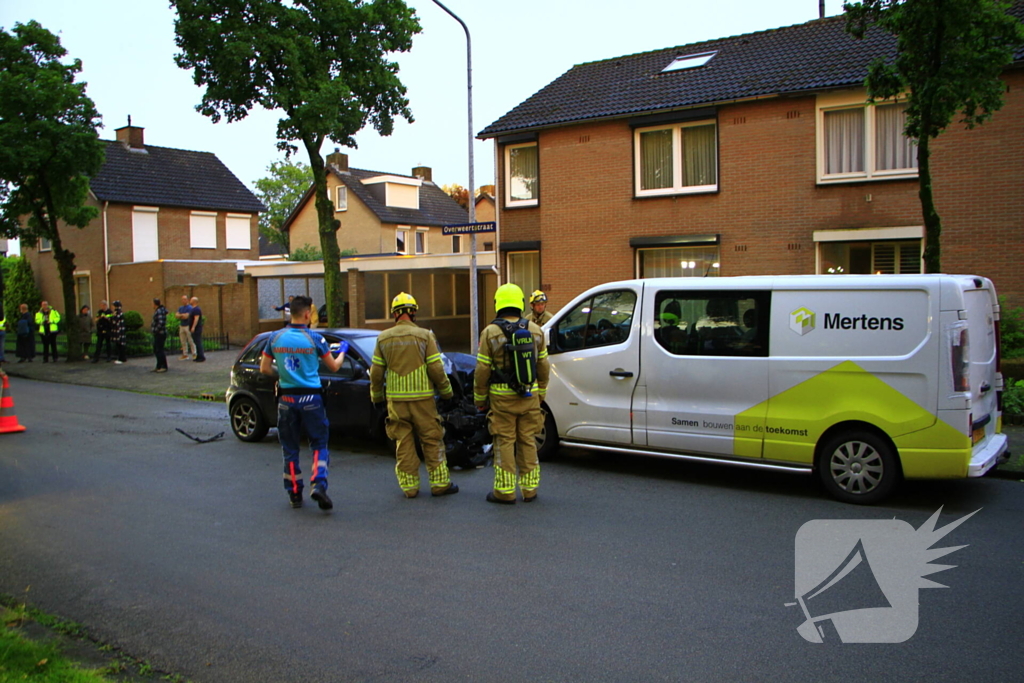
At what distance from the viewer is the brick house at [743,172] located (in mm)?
15156

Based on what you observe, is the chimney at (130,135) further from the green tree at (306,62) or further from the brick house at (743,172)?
the brick house at (743,172)

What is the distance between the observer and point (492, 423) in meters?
7.09

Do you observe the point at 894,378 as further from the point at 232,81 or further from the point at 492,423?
the point at 232,81

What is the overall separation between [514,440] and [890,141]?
1223 centimetres

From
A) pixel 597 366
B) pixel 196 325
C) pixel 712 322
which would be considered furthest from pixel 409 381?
pixel 196 325

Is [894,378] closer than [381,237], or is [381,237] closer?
[894,378]

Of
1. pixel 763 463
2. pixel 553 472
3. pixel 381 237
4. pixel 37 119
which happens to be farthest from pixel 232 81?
pixel 381 237

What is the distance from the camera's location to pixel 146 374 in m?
20.3

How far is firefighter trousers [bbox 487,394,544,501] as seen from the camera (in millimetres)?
7008

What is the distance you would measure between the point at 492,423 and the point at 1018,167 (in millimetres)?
12330

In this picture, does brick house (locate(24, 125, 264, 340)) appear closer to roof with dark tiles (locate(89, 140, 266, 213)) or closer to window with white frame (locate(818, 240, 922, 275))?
roof with dark tiles (locate(89, 140, 266, 213))

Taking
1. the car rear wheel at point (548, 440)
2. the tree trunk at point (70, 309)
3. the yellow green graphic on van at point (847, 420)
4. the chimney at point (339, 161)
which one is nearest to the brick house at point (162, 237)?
the tree trunk at point (70, 309)

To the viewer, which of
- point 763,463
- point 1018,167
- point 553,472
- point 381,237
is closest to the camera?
point 763,463
